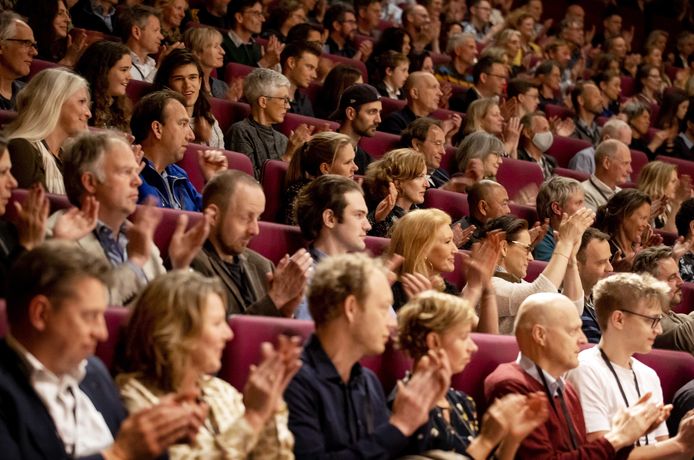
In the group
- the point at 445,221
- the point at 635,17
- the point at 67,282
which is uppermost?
the point at 67,282

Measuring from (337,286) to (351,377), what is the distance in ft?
0.37

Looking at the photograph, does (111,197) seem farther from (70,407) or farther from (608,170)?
(608,170)

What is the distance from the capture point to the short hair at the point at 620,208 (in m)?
2.58

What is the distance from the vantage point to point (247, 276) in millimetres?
1693

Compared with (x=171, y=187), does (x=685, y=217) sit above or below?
below

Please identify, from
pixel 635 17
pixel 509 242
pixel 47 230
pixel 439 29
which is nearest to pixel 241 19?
pixel 439 29

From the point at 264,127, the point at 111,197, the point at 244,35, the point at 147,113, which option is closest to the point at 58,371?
the point at 111,197

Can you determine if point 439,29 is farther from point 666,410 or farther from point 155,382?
point 155,382

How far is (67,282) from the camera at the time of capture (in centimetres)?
107

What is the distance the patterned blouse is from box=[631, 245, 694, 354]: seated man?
1.10 meters

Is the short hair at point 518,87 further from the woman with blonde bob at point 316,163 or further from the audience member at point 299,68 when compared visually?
the woman with blonde bob at point 316,163

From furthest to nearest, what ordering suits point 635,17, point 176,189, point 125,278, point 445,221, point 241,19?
point 635,17 → point 241,19 → point 176,189 → point 445,221 → point 125,278

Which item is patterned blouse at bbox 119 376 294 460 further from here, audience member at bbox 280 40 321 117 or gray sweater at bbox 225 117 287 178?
audience member at bbox 280 40 321 117

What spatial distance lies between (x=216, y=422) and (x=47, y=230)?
41cm
